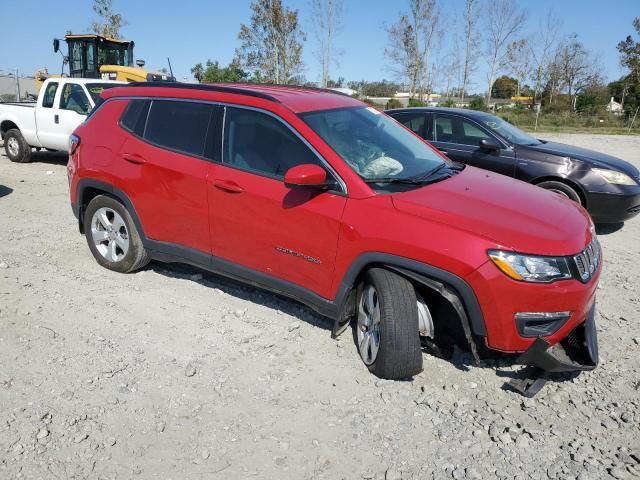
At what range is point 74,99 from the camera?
10.6 meters

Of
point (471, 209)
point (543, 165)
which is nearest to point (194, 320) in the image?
point (471, 209)

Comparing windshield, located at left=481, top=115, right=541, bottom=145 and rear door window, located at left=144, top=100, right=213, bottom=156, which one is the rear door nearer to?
rear door window, located at left=144, top=100, right=213, bottom=156

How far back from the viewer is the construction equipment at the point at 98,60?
14781 millimetres

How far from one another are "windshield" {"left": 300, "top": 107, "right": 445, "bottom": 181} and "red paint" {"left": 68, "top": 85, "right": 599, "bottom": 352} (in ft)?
0.37

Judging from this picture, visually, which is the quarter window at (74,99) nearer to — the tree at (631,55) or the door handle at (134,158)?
the door handle at (134,158)

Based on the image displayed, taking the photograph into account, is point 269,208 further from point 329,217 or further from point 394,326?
point 394,326

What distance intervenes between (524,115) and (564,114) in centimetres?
264

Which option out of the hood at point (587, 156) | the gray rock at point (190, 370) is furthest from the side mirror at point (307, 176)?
the hood at point (587, 156)

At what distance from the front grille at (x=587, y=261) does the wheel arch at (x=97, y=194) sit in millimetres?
3385

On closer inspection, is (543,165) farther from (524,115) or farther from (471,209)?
(524,115)

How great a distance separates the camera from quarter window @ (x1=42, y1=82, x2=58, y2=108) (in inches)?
426

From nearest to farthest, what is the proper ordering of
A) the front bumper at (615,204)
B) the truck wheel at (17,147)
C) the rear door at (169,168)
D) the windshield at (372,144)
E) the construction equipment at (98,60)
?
1. the windshield at (372,144)
2. the rear door at (169,168)
3. the front bumper at (615,204)
4. the truck wheel at (17,147)
5. the construction equipment at (98,60)

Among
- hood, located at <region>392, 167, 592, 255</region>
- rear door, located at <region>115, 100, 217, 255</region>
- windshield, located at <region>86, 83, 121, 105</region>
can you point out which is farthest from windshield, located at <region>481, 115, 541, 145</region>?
windshield, located at <region>86, 83, 121, 105</region>

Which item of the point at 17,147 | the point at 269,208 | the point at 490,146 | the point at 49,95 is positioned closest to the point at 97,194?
the point at 269,208
